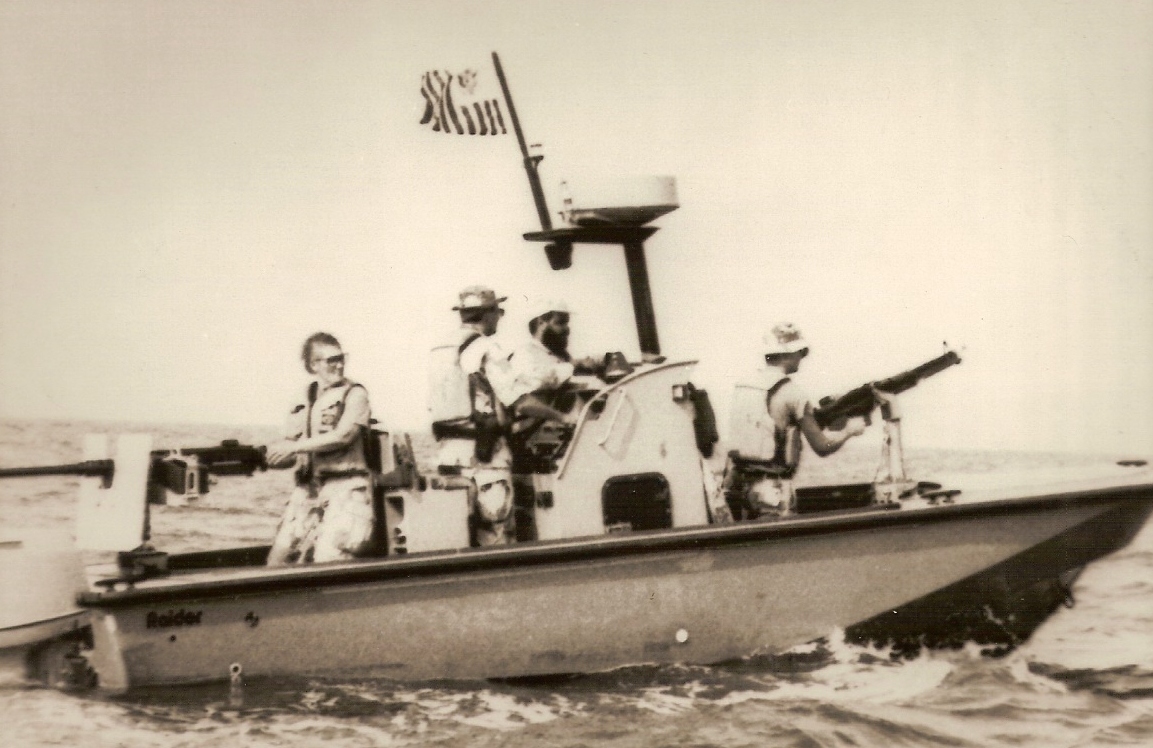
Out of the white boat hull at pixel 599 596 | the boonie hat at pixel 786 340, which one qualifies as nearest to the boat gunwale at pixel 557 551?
the white boat hull at pixel 599 596

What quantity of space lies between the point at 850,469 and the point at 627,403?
3083cm

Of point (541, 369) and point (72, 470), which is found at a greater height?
point (541, 369)

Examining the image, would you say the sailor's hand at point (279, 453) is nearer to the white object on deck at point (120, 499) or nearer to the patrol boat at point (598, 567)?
the patrol boat at point (598, 567)

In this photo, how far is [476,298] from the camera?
6035 mm

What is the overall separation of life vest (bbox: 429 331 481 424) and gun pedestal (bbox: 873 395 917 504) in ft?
7.49

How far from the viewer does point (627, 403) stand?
6172 millimetres

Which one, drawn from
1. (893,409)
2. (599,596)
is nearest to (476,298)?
(599,596)

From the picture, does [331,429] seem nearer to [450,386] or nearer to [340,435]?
[340,435]

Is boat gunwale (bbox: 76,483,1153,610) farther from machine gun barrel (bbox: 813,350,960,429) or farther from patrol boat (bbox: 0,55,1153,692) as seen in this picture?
machine gun barrel (bbox: 813,350,960,429)

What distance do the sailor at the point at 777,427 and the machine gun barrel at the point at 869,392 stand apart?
0.09m

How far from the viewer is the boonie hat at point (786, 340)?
6.38m

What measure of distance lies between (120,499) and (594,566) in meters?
2.36

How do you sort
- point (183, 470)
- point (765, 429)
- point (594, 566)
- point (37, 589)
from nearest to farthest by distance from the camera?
point (37, 589)
point (183, 470)
point (594, 566)
point (765, 429)

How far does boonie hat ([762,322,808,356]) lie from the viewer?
638 cm
